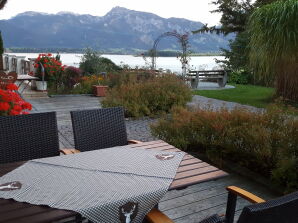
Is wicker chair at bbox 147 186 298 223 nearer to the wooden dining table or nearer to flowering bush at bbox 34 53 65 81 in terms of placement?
the wooden dining table

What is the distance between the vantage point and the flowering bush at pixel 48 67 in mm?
9109

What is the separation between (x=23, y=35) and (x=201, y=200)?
146 feet

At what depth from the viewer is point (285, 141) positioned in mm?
3010

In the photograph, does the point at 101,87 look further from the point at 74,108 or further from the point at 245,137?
the point at 245,137

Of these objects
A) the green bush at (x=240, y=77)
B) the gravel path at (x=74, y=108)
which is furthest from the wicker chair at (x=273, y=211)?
the green bush at (x=240, y=77)

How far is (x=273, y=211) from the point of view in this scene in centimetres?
98

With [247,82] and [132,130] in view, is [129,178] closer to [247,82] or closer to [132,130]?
[132,130]

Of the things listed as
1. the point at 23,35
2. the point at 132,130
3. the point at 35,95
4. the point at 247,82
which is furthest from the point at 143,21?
the point at 132,130

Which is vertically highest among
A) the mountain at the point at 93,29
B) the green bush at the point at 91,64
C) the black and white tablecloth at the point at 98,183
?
the mountain at the point at 93,29

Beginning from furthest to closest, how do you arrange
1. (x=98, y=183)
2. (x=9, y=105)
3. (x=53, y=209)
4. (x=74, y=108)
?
(x=74, y=108) → (x=9, y=105) → (x=98, y=183) → (x=53, y=209)

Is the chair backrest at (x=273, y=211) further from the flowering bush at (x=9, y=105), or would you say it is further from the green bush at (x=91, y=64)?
the green bush at (x=91, y=64)

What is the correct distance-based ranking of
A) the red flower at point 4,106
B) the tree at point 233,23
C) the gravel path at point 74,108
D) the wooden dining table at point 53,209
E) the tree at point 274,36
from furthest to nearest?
the tree at point 233,23 < the tree at point 274,36 < the gravel path at point 74,108 < the red flower at point 4,106 < the wooden dining table at point 53,209

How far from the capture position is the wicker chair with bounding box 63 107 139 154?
2617mm

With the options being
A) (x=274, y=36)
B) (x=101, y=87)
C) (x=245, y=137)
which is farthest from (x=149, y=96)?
(x=245, y=137)
